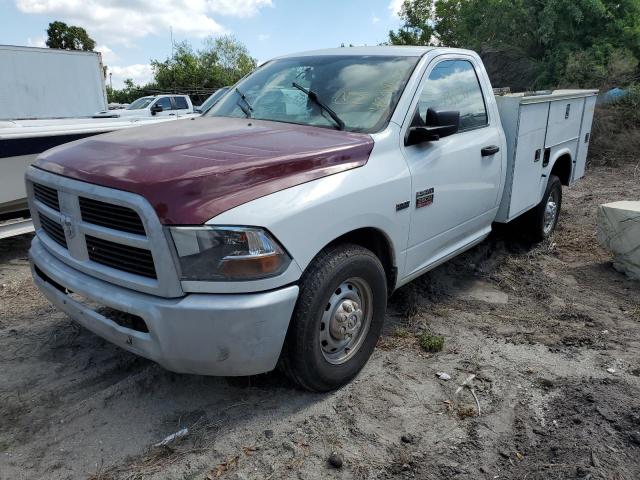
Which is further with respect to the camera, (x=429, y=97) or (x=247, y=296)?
(x=429, y=97)

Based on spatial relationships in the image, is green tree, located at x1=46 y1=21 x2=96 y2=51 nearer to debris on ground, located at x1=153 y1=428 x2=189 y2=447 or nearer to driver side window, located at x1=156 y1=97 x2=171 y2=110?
driver side window, located at x1=156 y1=97 x2=171 y2=110

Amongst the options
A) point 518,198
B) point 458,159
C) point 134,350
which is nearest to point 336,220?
point 134,350

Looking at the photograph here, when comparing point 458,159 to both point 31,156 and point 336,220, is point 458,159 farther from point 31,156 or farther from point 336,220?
point 31,156

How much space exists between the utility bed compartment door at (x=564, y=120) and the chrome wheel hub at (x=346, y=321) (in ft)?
10.1

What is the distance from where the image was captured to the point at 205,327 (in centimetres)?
247

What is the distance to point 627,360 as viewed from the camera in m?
3.59

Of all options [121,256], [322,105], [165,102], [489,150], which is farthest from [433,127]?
[165,102]

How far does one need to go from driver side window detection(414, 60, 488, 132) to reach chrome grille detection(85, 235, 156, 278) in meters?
2.00

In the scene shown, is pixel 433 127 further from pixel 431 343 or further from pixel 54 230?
pixel 54 230

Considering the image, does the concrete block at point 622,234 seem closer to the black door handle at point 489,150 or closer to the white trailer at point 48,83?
the black door handle at point 489,150

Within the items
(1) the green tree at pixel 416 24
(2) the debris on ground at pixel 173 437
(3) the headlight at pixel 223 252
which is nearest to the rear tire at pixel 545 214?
(3) the headlight at pixel 223 252

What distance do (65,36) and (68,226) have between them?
5542 centimetres

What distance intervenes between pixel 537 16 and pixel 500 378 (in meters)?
16.4

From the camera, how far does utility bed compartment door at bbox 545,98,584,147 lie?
5.28 meters
